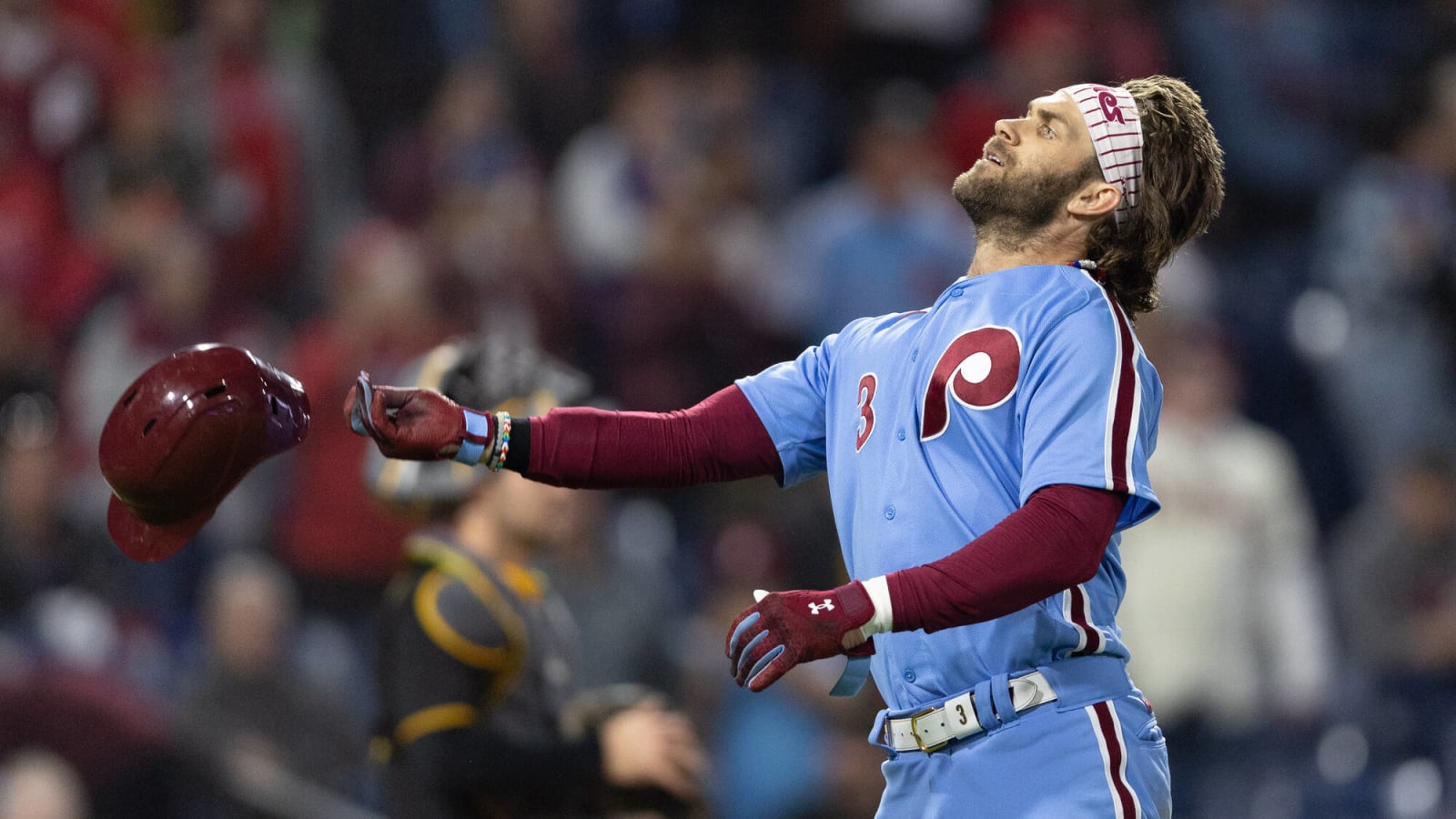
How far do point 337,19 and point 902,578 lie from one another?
23.9 ft

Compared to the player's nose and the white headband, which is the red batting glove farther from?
the white headband

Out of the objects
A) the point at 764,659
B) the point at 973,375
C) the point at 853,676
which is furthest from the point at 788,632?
A: the point at 973,375

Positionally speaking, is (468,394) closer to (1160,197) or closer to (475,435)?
(475,435)

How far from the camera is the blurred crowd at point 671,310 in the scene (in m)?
7.37

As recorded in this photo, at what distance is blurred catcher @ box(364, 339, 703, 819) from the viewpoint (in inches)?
168

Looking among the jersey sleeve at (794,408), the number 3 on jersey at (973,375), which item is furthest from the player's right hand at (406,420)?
the number 3 on jersey at (973,375)

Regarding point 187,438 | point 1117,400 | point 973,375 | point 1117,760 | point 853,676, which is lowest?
point 1117,760

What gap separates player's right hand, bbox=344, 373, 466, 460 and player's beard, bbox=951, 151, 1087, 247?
1.03 metres

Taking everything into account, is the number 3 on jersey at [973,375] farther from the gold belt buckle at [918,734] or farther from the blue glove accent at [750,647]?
the blue glove accent at [750,647]

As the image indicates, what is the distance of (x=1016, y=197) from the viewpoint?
10.5 ft

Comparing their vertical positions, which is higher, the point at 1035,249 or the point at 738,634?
the point at 1035,249

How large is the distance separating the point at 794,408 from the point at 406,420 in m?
0.76

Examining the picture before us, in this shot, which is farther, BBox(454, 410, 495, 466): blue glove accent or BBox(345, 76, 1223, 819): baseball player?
BBox(454, 410, 495, 466): blue glove accent

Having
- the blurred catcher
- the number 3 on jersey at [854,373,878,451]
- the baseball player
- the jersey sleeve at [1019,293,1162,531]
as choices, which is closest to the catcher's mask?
the blurred catcher
